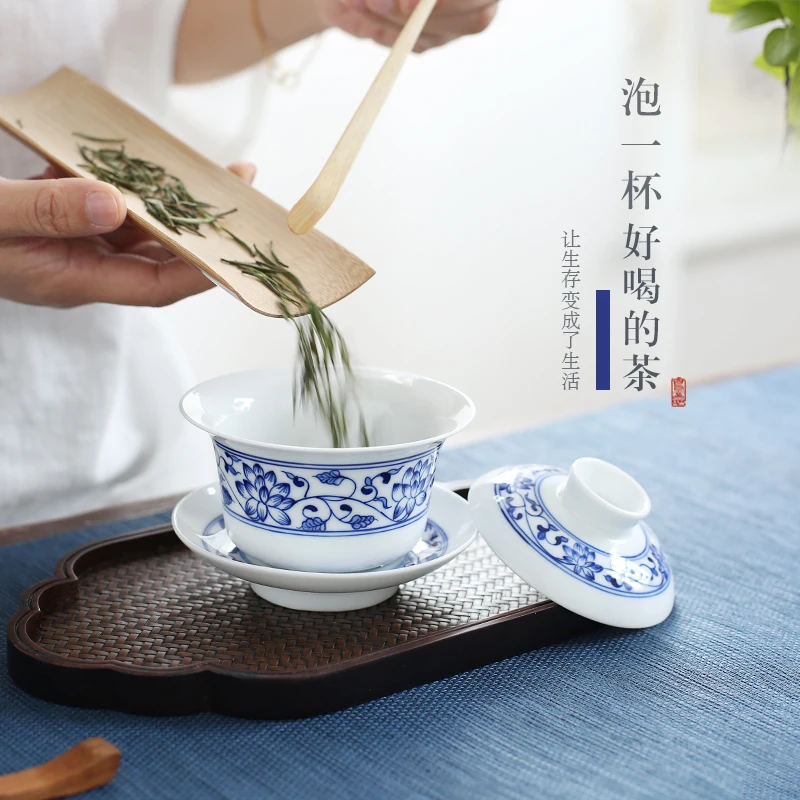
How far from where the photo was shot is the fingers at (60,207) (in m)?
0.88

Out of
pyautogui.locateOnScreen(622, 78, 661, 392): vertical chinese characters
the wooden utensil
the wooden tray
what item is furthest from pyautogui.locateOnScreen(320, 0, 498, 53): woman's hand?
the wooden tray

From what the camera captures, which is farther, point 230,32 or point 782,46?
point 230,32

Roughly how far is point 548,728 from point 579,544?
0.56 ft

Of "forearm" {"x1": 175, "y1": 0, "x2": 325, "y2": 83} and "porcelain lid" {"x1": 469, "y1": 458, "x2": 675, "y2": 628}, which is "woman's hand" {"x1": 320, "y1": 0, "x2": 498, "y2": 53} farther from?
"porcelain lid" {"x1": 469, "y1": 458, "x2": 675, "y2": 628}

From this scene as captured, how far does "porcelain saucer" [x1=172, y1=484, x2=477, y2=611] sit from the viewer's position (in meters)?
0.78

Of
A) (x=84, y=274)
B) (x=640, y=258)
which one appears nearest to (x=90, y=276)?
(x=84, y=274)

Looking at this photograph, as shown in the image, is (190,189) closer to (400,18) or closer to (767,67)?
(400,18)

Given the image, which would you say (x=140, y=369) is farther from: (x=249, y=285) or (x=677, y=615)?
(x=677, y=615)

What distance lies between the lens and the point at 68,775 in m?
0.64

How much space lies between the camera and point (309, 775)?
2.19ft

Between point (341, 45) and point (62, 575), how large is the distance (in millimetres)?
1746

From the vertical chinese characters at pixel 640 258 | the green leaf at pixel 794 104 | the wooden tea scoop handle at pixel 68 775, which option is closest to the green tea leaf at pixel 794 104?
the green leaf at pixel 794 104

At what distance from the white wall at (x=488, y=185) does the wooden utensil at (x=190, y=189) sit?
1052 mm

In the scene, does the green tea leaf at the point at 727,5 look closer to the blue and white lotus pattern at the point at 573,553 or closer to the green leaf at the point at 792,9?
the green leaf at the point at 792,9
